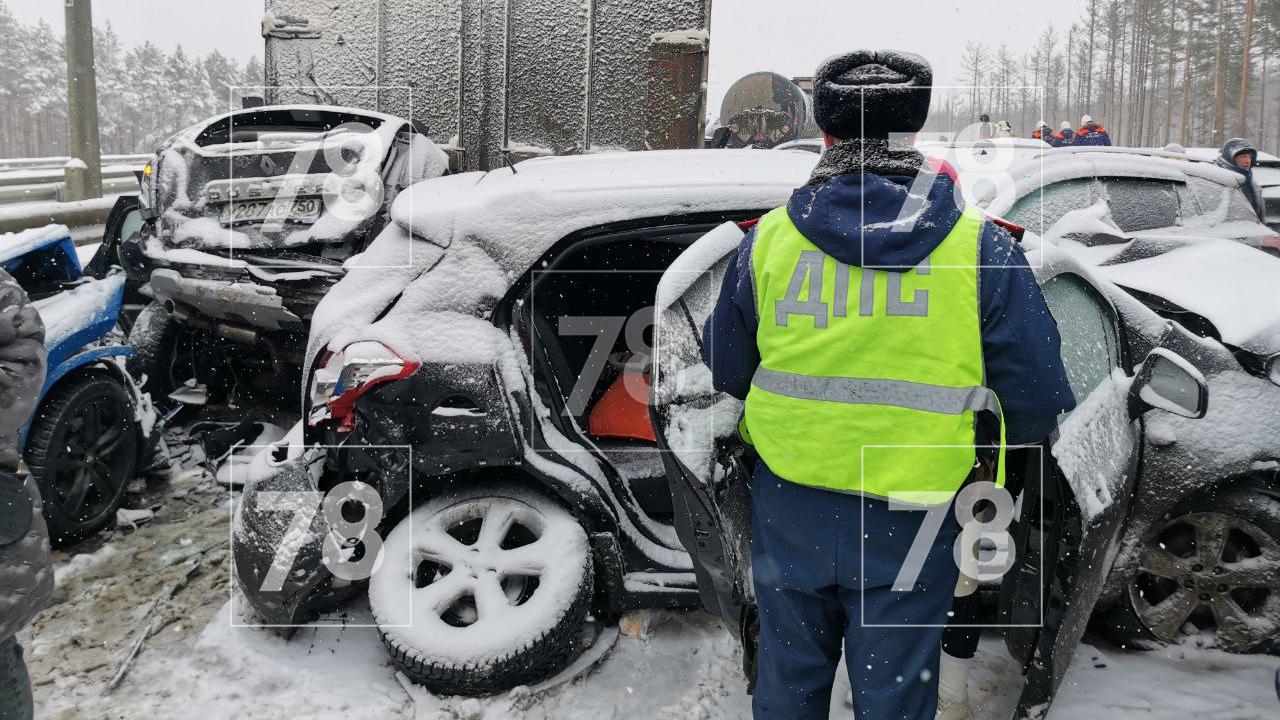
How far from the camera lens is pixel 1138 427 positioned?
103 inches

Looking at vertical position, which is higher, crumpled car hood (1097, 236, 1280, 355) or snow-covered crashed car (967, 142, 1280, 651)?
crumpled car hood (1097, 236, 1280, 355)

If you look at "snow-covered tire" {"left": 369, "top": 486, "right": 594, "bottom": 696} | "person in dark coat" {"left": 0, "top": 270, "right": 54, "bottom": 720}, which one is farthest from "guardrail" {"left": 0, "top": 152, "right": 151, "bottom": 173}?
"person in dark coat" {"left": 0, "top": 270, "right": 54, "bottom": 720}

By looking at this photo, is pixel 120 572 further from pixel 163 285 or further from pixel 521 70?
pixel 521 70

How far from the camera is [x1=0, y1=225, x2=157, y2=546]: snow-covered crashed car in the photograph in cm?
392

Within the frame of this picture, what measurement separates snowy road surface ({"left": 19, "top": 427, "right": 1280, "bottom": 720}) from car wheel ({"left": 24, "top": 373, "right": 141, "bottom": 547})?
0.64m

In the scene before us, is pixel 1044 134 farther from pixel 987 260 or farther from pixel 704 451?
pixel 987 260

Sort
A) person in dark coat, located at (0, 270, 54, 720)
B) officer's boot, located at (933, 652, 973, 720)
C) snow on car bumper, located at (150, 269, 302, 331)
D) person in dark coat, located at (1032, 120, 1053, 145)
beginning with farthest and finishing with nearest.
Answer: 1. person in dark coat, located at (1032, 120, 1053, 145)
2. snow on car bumper, located at (150, 269, 302, 331)
3. officer's boot, located at (933, 652, 973, 720)
4. person in dark coat, located at (0, 270, 54, 720)

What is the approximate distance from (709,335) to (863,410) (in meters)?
0.43

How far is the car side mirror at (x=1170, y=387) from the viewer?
2244 millimetres

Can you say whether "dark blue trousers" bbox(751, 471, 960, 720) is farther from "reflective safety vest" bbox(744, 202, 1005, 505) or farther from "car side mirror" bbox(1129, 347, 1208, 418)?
"car side mirror" bbox(1129, 347, 1208, 418)

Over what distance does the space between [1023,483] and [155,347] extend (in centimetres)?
514

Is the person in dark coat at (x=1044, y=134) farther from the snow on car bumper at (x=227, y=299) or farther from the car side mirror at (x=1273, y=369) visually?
the snow on car bumper at (x=227, y=299)

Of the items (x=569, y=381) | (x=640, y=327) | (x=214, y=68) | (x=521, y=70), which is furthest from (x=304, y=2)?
(x=214, y=68)

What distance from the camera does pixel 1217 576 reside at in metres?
2.99
